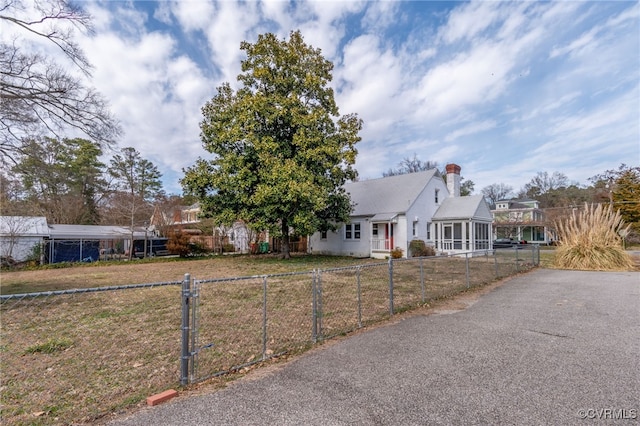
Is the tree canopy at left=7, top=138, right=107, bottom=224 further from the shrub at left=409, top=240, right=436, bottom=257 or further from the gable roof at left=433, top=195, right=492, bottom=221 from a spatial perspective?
the gable roof at left=433, top=195, right=492, bottom=221

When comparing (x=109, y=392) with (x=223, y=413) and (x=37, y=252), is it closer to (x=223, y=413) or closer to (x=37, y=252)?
(x=223, y=413)

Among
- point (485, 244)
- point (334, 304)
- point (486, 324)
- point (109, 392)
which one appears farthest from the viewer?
point (485, 244)

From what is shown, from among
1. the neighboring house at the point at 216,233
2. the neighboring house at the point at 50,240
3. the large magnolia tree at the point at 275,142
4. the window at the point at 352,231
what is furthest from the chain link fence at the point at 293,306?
the neighboring house at the point at 50,240

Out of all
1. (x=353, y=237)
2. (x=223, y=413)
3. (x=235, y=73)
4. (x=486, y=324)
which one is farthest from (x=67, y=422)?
(x=353, y=237)

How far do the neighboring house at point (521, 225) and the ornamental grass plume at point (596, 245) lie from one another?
24257 millimetres

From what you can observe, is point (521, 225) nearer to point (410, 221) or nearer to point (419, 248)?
point (410, 221)

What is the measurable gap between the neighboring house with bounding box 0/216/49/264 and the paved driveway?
2019cm

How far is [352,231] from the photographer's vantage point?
69.8ft

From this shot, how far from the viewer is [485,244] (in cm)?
2075

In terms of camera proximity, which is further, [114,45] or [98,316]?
[114,45]

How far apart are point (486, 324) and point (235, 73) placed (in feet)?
54.7

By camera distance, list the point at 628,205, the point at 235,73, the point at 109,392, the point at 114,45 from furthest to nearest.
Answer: the point at 628,205, the point at 235,73, the point at 114,45, the point at 109,392

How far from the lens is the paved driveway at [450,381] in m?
2.67

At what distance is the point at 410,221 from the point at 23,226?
2288 cm
